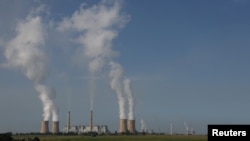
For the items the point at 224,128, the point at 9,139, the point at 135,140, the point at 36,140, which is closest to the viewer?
the point at 224,128

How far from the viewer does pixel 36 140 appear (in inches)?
6186

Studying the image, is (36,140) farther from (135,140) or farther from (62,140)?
(135,140)

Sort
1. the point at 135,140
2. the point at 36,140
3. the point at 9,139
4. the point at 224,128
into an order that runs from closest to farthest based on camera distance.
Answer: the point at 224,128 < the point at 9,139 < the point at 36,140 < the point at 135,140

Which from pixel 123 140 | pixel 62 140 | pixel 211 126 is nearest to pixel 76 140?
pixel 62 140

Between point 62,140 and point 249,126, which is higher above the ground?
point 249,126

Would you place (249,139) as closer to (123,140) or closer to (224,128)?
(224,128)

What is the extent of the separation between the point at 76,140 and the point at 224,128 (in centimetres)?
16068

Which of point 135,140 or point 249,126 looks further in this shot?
point 135,140

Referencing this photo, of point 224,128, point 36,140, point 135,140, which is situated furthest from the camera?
point 135,140

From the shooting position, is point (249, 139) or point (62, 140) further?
point (62, 140)

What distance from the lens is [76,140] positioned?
199 meters

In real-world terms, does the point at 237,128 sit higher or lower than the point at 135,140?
higher

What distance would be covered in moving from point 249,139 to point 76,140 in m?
161

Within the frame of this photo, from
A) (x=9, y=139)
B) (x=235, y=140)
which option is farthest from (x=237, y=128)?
(x=9, y=139)
